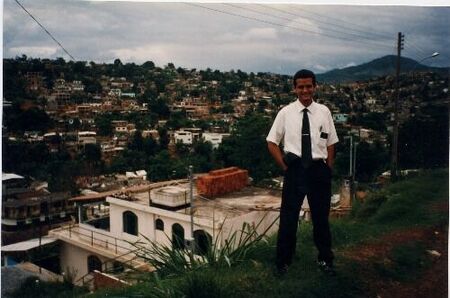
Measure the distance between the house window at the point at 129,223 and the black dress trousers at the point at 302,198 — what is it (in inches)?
278

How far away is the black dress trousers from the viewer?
2750mm

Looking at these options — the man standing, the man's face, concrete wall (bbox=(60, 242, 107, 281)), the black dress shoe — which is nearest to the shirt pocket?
the man standing

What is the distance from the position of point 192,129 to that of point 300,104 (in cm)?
718

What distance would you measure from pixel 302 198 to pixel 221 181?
6.92 m

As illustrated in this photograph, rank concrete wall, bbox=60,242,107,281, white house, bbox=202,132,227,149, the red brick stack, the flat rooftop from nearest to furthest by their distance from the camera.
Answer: the flat rooftop < white house, bbox=202,132,227,149 < the red brick stack < concrete wall, bbox=60,242,107,281

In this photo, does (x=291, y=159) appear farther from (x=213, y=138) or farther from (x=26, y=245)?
(x=26, y=245)

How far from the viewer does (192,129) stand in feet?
32.4

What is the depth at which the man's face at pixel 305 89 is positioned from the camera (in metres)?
2.75

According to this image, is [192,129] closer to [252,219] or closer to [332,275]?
[252,219]

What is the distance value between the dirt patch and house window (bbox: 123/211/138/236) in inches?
252

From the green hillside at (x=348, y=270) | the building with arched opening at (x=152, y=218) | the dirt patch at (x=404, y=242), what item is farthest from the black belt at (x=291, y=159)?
the building with arched opening at (x=152, y=218)

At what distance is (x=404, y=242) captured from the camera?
3.70 meters

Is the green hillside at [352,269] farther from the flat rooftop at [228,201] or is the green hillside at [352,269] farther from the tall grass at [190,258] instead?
the flat rooftop at [228,201]

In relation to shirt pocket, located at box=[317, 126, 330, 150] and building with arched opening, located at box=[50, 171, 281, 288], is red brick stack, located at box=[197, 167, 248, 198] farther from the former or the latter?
shirt pocket, located at box=[317, 126, 330, 150]
